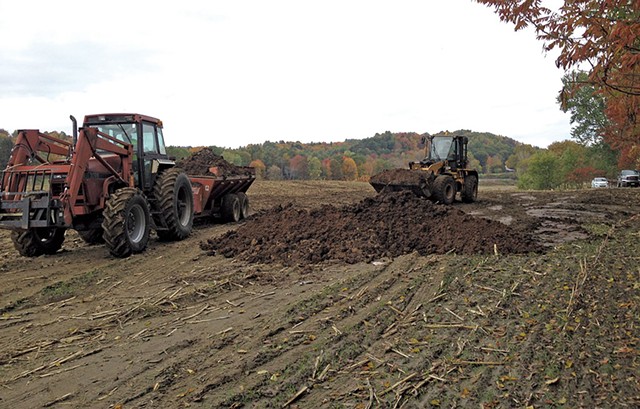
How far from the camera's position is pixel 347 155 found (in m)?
71.7

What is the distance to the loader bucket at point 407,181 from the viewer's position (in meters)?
16.1

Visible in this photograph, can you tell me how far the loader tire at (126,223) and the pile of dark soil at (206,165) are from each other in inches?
162

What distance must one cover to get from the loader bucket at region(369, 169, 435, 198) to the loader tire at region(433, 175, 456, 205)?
20 cm

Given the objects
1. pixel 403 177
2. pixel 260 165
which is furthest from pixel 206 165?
pixel 260 165

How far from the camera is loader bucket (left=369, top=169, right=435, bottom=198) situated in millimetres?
16078

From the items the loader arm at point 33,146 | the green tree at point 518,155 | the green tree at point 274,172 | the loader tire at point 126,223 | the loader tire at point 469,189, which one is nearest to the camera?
the loader tire at point 126,223

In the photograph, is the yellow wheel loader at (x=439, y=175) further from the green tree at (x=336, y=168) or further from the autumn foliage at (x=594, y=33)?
the green tree at (x=336, y=168)

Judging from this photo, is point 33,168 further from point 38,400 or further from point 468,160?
point 468,160

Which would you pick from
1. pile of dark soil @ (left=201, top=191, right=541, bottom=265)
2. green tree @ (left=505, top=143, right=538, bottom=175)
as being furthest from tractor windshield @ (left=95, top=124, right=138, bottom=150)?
green tree @ (left=505, top=143, right=538, bottom=175)

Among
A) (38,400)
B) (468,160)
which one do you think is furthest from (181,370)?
(468,160)

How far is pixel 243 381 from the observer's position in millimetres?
3748

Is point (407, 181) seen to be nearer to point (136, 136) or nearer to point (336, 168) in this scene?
point (136, 136)

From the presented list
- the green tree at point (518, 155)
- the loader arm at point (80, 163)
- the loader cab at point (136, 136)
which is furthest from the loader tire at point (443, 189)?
the green tree at point (518, 155)

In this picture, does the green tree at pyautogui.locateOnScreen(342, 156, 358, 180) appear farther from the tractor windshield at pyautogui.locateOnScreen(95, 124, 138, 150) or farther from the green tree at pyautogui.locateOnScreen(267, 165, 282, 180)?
the tractor windshield at pyautogui.locateOnScreen(95, 124, 138, 150)
